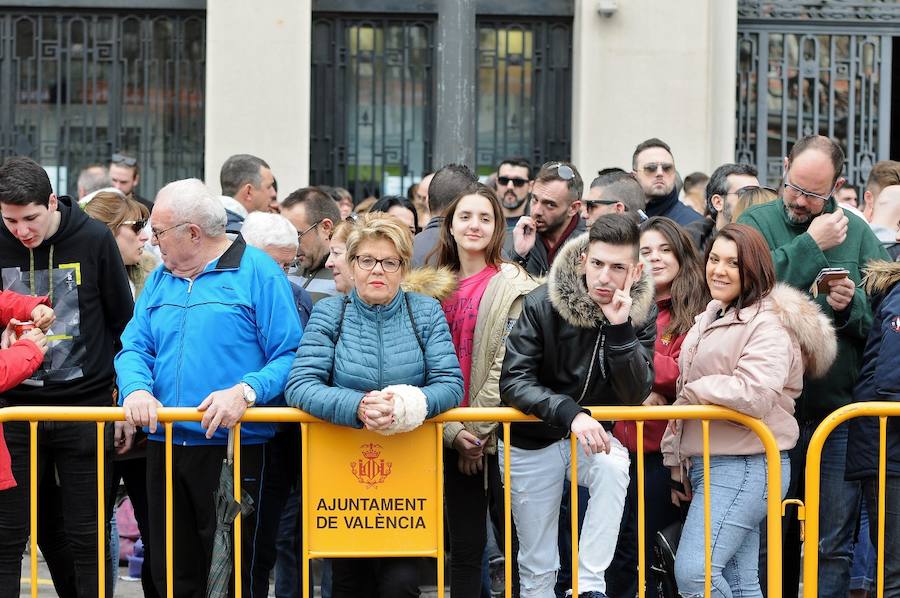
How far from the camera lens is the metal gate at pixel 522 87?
10828 millimetres

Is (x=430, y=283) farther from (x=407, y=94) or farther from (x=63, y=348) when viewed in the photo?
(x=407, y=94)

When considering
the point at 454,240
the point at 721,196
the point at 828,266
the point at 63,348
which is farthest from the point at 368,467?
the point at 721,196

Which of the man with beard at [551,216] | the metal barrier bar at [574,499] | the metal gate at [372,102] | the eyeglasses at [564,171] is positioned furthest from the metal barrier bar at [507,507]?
the metal gate at [372,102]

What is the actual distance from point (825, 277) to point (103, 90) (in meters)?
6.97

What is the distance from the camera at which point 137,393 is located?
199 inches

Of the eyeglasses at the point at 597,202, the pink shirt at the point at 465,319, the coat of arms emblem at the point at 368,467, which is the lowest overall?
the coat of arms emblem at the point at 368,467

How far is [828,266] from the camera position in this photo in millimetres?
5859

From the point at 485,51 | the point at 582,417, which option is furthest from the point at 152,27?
the point at 582,417

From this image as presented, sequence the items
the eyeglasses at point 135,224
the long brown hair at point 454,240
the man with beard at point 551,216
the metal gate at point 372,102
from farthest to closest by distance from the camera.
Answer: the metal gate at point 372,102
the man with beard at point 551,216
the eyeglasses at point 135,224
the long brown hair at point 454,240

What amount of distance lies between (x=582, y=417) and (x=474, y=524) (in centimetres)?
97

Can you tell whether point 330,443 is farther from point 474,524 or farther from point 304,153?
point 304,153

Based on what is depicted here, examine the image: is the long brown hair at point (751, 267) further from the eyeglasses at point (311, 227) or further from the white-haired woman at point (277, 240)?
the eyeglasses at point (311, 227)

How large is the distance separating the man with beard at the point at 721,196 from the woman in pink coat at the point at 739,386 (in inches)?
64.7

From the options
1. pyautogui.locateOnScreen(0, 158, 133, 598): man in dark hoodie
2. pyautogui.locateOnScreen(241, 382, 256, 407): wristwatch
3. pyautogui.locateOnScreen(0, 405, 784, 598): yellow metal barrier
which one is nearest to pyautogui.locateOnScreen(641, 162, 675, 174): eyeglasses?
pyautogui.locateOnScreen(0, 405, 784, 598): yellow metal barrier
